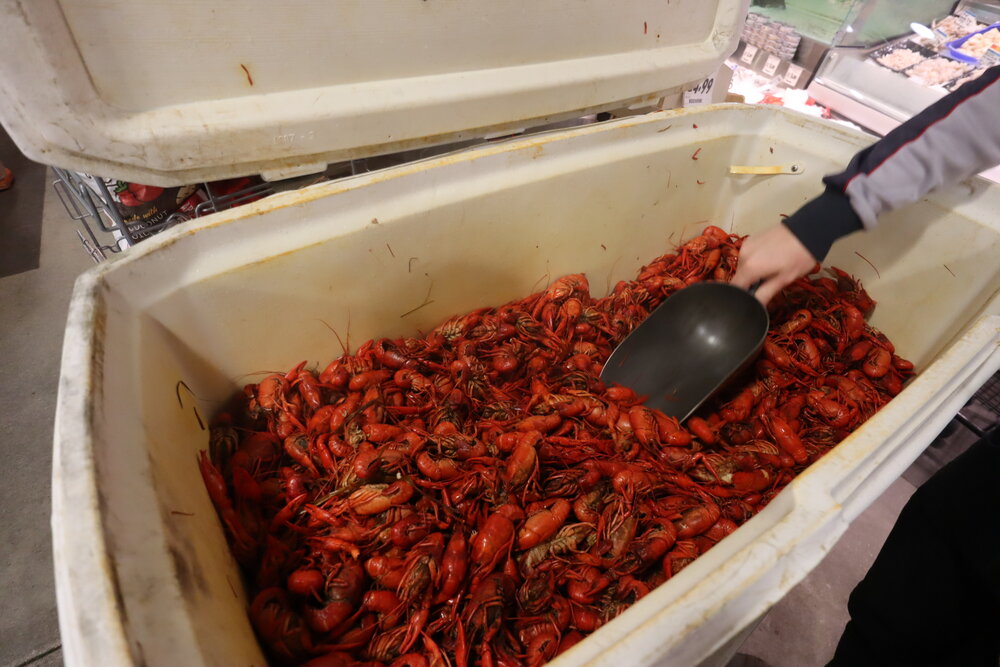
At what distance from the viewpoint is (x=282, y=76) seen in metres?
1.28

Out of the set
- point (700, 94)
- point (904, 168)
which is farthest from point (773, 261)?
point (700, 94)

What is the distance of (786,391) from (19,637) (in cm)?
323

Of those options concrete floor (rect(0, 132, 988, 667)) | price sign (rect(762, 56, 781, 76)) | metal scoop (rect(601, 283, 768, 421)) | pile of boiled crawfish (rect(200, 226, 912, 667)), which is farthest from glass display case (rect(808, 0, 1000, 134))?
metal scoop (rect(601, 283, 768, 421))

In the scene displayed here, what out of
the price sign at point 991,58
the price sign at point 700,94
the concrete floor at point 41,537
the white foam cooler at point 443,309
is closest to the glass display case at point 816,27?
the price sign at point 991,58

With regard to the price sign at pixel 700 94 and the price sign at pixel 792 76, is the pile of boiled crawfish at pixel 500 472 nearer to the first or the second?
the price sign at pixel 700 94

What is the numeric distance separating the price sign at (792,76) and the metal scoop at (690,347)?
10.3ft

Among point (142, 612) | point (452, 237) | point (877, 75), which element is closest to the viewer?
point (142, 612)

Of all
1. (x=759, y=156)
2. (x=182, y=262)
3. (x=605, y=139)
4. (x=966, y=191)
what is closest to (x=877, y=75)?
(x=759, y=156)

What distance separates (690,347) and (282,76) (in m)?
1.64

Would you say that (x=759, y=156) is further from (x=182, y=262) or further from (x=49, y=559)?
(x=49, y=559)

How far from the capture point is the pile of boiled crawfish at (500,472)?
122cm

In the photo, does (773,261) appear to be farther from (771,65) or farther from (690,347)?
(771,65)

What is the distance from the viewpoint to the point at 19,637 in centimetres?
195

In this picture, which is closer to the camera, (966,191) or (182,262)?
(182,262)
